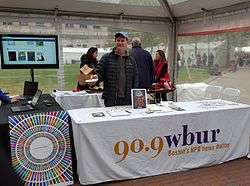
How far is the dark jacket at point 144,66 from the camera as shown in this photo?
145 inches

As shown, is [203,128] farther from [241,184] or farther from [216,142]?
[241,184]

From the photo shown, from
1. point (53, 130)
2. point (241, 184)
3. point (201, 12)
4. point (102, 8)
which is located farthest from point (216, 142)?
point (102, 8)

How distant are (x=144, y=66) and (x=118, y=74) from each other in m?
1.13

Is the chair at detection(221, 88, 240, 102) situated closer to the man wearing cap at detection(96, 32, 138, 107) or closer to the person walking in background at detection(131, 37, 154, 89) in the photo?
the person walking in background at detection(131, 37, 154, 89)

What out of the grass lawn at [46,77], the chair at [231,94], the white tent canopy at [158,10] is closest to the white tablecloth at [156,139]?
the chair at [231,94]

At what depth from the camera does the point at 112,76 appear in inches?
103

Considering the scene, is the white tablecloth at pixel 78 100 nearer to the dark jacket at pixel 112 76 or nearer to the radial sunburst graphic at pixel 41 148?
the dark jacket at pixel 112 76

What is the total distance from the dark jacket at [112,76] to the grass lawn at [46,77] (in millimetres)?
2135

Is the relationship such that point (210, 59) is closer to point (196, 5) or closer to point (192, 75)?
point (192, 75)

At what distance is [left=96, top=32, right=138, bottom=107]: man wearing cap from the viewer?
8.57 feet

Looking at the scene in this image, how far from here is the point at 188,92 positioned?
4.97 metres

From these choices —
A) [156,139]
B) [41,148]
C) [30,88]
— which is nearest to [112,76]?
[156,139]

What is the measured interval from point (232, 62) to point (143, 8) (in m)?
1.84

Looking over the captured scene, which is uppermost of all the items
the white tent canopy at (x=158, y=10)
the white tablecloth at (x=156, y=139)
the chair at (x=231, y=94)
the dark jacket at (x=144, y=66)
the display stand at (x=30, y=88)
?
the white tent canopy at (x=158, y=10)
